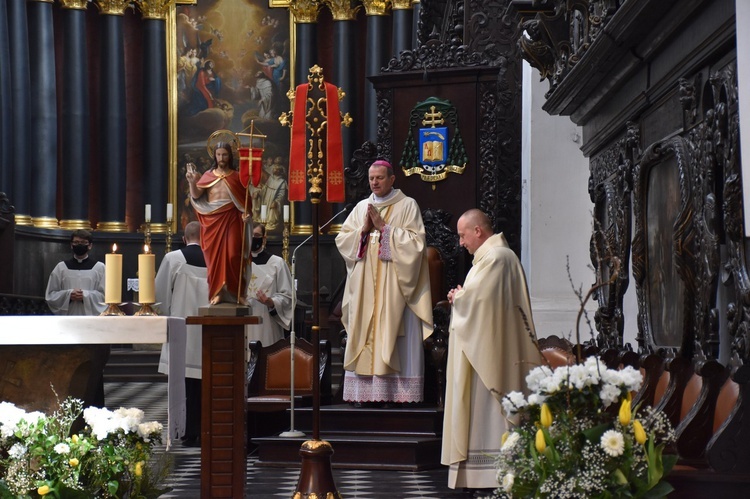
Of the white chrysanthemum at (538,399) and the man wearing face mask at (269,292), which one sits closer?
the white chrysanthemum at (538,399)

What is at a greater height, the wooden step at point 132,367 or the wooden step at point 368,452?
the wooden step at point 368,452

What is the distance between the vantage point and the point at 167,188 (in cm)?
2183

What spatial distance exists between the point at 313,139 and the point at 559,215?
15.7 feet

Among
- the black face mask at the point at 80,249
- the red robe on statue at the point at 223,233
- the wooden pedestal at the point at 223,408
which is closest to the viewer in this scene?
the wooden pedestal at the point at 223,408

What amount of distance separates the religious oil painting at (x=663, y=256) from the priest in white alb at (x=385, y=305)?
9.11 feet

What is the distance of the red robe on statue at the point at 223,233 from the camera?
23.4 ft

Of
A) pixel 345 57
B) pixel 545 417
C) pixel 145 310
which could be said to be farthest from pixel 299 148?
pixel 345 57

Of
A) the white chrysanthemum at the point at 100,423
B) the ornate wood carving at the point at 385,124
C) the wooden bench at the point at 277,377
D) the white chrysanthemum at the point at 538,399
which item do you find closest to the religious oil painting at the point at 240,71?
the ornate wood carving at the point at 385,124

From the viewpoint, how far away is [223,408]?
21.6 feet

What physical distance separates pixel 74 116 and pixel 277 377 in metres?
11.4

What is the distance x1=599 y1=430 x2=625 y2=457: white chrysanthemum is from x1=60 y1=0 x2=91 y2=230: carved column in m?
17.7

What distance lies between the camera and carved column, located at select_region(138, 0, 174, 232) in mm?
21641

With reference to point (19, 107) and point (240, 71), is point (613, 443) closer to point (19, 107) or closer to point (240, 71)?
point (19, 107)

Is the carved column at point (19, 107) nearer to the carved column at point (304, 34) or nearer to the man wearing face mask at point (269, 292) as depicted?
the carved column at point (304, 34)
